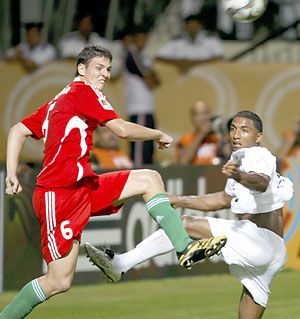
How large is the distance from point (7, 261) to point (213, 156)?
3619mm

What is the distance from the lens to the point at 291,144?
16156 mm

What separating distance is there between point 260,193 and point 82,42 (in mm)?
7453

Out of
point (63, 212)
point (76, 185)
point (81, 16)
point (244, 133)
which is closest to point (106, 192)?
point (76, 185)

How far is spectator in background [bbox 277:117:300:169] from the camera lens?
15903 mm

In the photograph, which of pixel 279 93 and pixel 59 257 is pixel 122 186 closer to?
pixel 59 257

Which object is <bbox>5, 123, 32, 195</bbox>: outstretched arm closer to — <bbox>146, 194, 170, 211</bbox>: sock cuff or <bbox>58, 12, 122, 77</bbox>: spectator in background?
<bbox>146, 194, 170, 211</bbox>: sock cuff

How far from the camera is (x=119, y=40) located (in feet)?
53.8

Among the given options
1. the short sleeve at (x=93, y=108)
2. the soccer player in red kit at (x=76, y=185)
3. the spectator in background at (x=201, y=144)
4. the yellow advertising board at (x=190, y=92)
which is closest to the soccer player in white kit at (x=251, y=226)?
the soccer player in red kit at (x=76, y=185)

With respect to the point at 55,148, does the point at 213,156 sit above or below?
below

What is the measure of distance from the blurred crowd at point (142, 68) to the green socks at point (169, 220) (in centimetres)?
581

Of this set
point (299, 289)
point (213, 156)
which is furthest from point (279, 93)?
point (299, 289)

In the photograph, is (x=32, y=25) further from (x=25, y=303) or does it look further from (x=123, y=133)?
(x=25, y=303)

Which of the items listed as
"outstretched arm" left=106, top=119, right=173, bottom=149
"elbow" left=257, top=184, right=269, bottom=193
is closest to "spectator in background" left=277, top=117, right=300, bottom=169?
"outstretched arm" left=106, top=119, right=173, bottom=149

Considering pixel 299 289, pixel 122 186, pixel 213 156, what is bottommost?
pixel 299 289
